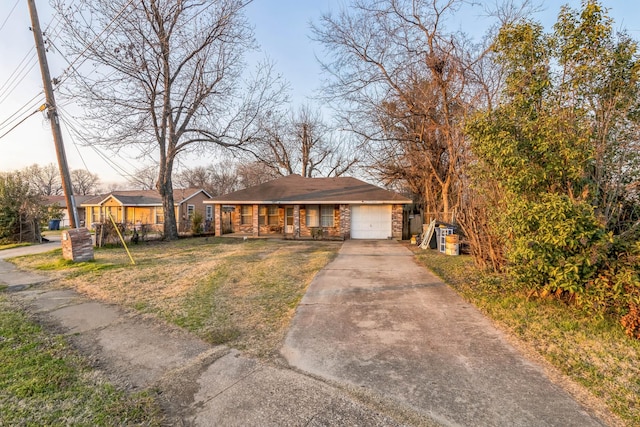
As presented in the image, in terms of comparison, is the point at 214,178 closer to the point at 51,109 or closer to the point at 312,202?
the point at 312,202

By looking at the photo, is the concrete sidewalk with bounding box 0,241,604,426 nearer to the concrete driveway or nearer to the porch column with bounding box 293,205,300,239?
the concrete driveway

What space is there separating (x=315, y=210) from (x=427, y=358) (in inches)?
577

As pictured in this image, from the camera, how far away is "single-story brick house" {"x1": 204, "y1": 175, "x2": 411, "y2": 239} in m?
16.7

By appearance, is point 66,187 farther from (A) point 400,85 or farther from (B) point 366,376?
(A) point 400,85

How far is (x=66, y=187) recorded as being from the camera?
373 inches

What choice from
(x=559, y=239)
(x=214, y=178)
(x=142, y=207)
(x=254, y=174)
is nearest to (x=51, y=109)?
(x=559, y=239)

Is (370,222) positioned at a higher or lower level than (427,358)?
higher

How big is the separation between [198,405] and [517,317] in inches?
173

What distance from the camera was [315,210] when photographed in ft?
58.2

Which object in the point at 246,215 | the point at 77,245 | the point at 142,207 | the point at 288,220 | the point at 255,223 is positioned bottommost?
the point at 77,245

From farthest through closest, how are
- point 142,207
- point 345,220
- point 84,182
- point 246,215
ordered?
point 84,182 → point 142,207 → point 246,215 → point 345,220

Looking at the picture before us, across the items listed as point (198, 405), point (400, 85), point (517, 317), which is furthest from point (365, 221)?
point (198, 405)

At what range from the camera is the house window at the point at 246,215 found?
19.2 metres

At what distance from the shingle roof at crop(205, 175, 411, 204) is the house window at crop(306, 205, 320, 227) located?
74 centimetres
